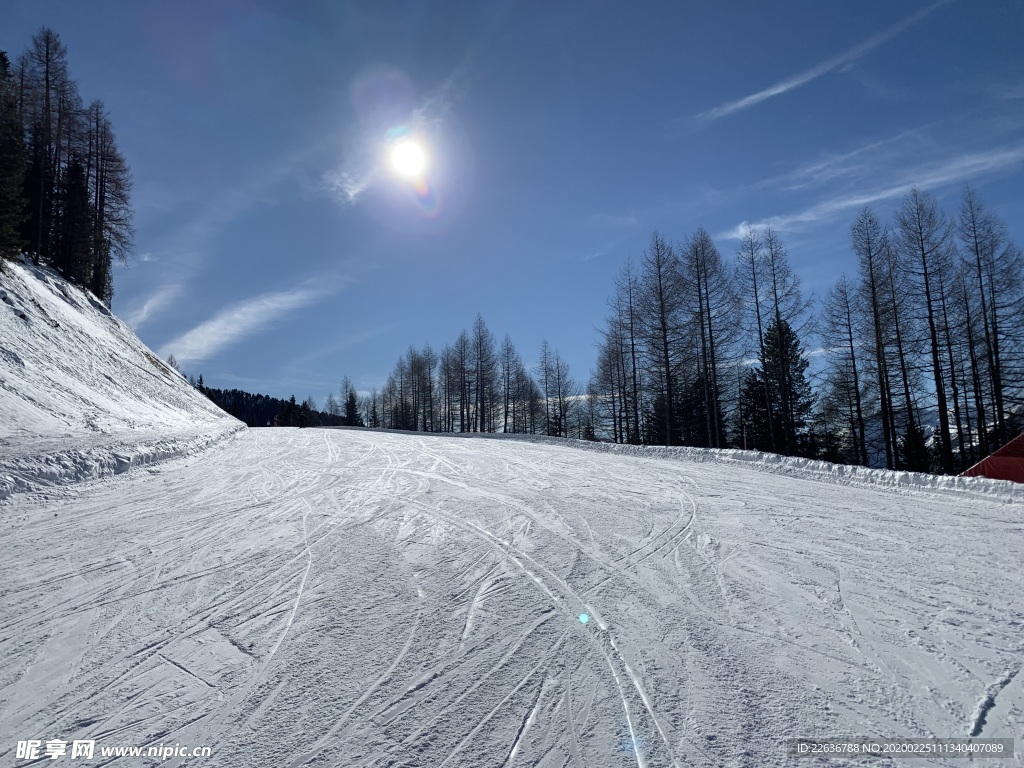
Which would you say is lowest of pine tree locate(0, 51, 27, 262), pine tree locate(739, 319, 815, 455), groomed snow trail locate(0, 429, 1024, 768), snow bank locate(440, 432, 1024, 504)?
groomed snow trail locate(0, 429, 1024, 768)

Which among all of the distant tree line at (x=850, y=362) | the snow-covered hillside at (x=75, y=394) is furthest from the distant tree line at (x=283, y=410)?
the distant tree line at (x=850, y=362)

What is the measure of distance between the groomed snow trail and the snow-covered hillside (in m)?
2.12

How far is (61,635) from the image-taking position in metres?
3.83

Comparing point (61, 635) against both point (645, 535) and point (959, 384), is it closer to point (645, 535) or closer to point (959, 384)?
point (645, 535)

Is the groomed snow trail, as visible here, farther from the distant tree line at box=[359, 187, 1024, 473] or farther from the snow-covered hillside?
the distant tree line at box=[359, 187, 1024, 473]

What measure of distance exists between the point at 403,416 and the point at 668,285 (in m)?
46.5

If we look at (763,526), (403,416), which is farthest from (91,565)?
(403,416)

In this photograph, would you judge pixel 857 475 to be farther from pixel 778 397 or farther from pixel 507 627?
pixel 778 397

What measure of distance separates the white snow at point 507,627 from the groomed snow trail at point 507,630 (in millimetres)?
23

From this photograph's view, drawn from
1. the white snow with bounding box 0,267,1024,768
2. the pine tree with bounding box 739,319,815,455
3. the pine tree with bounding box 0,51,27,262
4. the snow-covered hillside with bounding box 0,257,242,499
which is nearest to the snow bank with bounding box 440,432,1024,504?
the white snow with bounding box 0,267,1024,768

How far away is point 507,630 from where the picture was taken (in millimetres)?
3889

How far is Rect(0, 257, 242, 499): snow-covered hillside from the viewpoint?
9242 mm

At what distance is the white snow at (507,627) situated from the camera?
9.09 feet

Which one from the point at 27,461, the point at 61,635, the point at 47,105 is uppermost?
the point at 47,105
